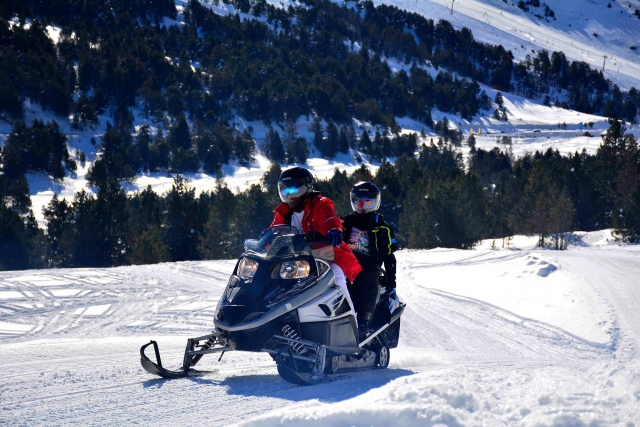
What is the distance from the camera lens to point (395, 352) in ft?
30.8

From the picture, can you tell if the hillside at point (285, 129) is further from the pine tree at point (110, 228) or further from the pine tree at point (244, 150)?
the pine tree at point (244, 150)

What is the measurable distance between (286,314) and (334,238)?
0.93 metres

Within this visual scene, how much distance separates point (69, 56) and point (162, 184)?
4700cm

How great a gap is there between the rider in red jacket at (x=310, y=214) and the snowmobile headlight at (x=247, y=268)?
686mm

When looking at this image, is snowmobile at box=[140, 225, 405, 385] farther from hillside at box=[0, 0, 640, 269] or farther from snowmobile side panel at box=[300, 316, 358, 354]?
hillside at box=[0, 0, 640, 269]

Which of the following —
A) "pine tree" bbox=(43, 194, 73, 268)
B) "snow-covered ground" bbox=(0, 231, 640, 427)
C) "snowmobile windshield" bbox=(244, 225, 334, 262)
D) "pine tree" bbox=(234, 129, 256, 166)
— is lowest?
"pine tree" bbox=(43, 194, 73, 268)

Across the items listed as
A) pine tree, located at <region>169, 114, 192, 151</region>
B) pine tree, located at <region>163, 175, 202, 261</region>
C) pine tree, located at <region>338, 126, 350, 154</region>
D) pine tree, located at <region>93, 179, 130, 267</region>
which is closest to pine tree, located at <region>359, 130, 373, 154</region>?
pine tree, located at <region>338, 126, 350, 154</region>

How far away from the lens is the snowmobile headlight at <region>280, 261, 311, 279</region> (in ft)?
20.9

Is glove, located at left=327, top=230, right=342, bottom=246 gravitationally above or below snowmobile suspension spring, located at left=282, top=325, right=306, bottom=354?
above

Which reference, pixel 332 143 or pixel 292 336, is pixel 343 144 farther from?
pixel 292 336

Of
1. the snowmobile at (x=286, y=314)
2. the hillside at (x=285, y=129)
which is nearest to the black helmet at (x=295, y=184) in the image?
the snowmobile at (x=286, y=314)

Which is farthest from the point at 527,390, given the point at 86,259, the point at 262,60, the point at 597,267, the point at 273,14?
the point at 273,14

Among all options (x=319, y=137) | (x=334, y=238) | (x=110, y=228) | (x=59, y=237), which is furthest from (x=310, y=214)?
(x=319, y=137)

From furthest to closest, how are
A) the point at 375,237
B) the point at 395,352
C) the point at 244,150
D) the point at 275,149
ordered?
the point at 275,149
the point at 244,150
the point at 395,352
the point at 375,237
